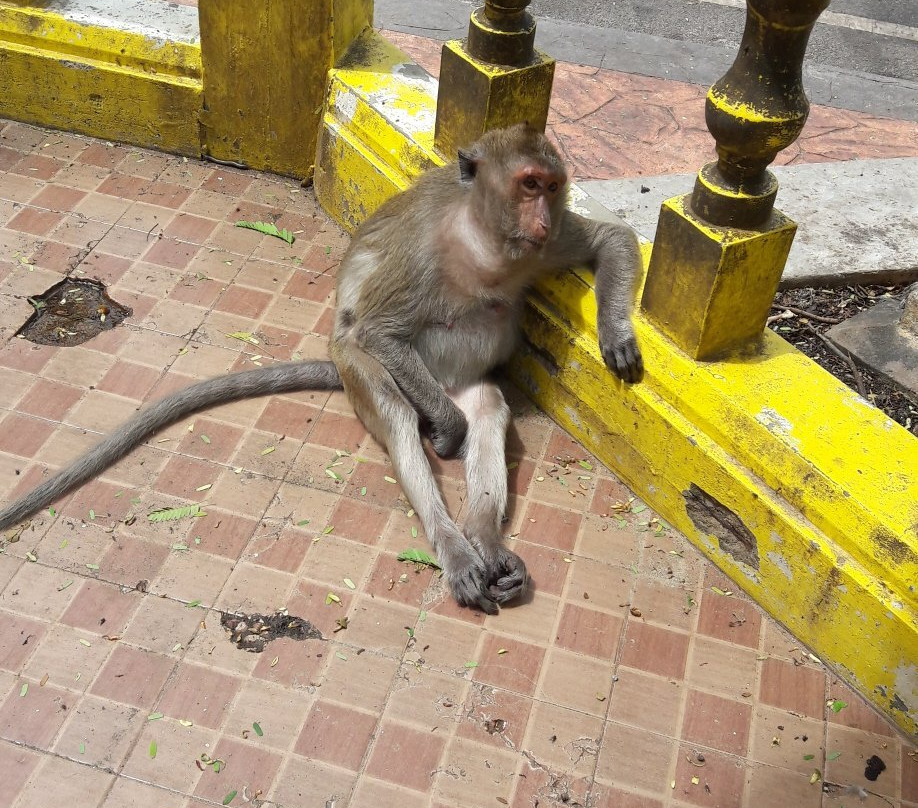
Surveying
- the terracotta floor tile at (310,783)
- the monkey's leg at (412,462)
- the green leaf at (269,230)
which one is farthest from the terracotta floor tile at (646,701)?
the green leaf at (269,230)

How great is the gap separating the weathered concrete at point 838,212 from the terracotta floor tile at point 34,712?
123 inches

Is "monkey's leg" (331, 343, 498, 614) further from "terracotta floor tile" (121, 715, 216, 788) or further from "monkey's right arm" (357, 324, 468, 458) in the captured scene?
"terracotta floor tile" (121, 715, 216, 788)

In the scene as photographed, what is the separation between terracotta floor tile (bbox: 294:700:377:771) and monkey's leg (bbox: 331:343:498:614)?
1.88ft

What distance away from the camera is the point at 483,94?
14.4 ft

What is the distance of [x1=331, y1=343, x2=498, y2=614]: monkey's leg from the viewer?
12.3ft

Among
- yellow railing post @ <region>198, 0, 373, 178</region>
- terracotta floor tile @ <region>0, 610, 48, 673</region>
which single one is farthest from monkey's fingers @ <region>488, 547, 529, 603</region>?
yellow railing post @ <region>198, 0, 373, 178</region>

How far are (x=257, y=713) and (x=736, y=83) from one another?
2.45 metres

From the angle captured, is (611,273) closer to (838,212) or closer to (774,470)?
(774,470)

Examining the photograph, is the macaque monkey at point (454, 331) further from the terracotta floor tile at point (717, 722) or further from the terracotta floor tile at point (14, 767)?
the terracotta floor tile at point (14, 767)

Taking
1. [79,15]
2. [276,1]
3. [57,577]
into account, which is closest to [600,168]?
[276,1]

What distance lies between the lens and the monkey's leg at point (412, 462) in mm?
3738

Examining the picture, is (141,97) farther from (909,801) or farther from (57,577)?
(909,801)

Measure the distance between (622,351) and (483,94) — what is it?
4.11 ft

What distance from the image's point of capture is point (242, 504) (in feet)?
13.2
